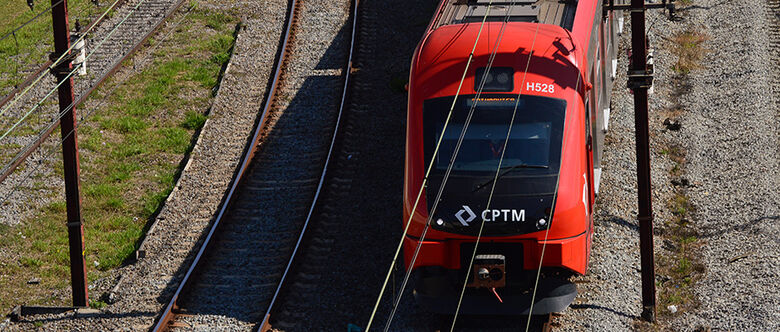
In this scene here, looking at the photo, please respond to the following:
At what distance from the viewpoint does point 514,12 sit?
14766 mm

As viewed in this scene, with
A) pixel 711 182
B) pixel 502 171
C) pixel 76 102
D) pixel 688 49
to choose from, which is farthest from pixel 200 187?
pixel 688 49

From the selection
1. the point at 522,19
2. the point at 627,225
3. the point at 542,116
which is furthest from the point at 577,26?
the point at 627,225

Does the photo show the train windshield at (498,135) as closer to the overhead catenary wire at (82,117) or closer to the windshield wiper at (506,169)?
the windshield wiper at (506,169)

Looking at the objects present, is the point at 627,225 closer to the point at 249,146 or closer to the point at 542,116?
the point at 542,116

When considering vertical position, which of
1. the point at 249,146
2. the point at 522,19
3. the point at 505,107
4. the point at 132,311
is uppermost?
the point at 522,19

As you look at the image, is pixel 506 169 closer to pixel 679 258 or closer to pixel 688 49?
pixel 679 258

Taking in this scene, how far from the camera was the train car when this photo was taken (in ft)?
41.4

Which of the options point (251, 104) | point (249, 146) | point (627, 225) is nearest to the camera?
point (627, 225)

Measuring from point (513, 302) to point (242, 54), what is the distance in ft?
40.5

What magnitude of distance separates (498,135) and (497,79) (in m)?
0.77

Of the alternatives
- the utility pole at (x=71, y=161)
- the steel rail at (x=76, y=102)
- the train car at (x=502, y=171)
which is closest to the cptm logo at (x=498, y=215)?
the train car at (x=502, y=171)

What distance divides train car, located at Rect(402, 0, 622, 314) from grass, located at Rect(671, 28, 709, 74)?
9001mm

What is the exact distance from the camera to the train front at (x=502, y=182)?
12625 millimetres

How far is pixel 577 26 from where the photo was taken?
14.5 metres
